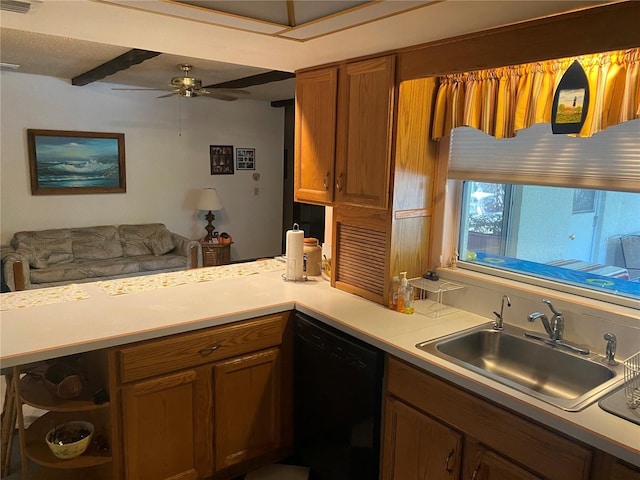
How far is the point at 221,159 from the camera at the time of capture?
6.64 m

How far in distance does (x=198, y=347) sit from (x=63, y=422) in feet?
2.38

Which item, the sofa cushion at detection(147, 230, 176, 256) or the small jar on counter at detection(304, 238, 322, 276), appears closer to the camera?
the small jar on counter at detection(304, 238, 322, 276)

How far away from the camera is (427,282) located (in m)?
→ 2.38

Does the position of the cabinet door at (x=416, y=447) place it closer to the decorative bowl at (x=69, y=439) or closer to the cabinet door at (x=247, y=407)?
the cabinet door at (x=247, y=407)

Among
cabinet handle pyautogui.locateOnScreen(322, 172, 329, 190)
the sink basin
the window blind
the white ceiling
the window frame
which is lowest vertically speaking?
the sink basin

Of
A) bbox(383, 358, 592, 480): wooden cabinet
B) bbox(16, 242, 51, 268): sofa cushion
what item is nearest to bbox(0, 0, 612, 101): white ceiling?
bbox(383, 358, 592, 480): wooden cabinet

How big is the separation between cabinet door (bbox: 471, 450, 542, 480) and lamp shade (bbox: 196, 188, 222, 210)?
5075mm

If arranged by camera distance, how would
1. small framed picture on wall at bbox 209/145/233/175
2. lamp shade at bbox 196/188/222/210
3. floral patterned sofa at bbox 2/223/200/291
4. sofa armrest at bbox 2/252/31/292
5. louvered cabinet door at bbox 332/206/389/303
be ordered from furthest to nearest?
small framed picture on wall at bbox 209/145/233/175 → lamp shade at bbox 196/188/222/210 → floral patterned sofa at bbox 2/223/200/291 → sofa armrest at bbox 2/252/31/292 → louvered cabinet door at bbox 332/206/389/303

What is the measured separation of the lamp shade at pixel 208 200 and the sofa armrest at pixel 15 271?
212 cm

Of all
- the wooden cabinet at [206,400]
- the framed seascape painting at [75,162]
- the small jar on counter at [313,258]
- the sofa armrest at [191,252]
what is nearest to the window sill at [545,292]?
the small jar on counter at [313,258]

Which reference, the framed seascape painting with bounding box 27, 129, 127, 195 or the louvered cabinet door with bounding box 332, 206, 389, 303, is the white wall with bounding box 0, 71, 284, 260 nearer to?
the framed seascape painting with bounding box 27, 129, 127, 195

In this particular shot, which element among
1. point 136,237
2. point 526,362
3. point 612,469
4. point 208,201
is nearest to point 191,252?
point 136,237

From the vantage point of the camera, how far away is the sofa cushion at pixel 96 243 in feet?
17.3

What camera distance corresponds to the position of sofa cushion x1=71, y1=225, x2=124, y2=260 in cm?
526
